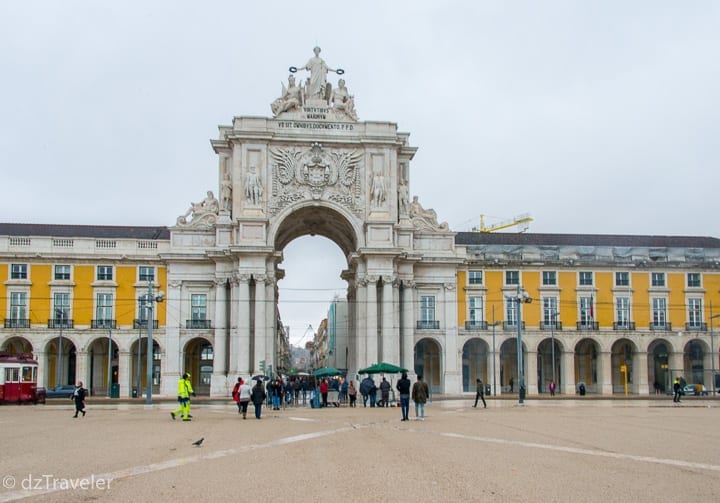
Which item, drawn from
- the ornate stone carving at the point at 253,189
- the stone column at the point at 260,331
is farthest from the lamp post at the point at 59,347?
the ornate stone carving at the point at 253,189

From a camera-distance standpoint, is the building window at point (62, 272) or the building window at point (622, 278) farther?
the building window at point (622, 278)

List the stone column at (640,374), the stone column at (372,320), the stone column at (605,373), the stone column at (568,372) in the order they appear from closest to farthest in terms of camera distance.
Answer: the stone column at (372,320)
the stone column at (605,373)
the stone column at (568,372)
the stone column at (640,374)

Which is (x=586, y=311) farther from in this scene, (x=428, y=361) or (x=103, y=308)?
(x=103, y=308)

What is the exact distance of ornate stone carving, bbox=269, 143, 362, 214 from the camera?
67688 mm

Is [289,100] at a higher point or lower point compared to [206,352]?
higher

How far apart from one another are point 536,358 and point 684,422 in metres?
40.9

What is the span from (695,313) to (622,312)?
656 cm

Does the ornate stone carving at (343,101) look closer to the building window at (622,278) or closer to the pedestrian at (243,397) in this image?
the building window at (622,278)

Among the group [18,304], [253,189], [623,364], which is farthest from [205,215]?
[623,364]

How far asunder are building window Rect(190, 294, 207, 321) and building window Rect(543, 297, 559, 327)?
93.9 feet

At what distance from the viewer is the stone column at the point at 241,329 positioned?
6531cm

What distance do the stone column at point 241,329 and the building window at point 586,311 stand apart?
28708mm

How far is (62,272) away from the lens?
68.9 metres

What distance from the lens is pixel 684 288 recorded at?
74938mm
